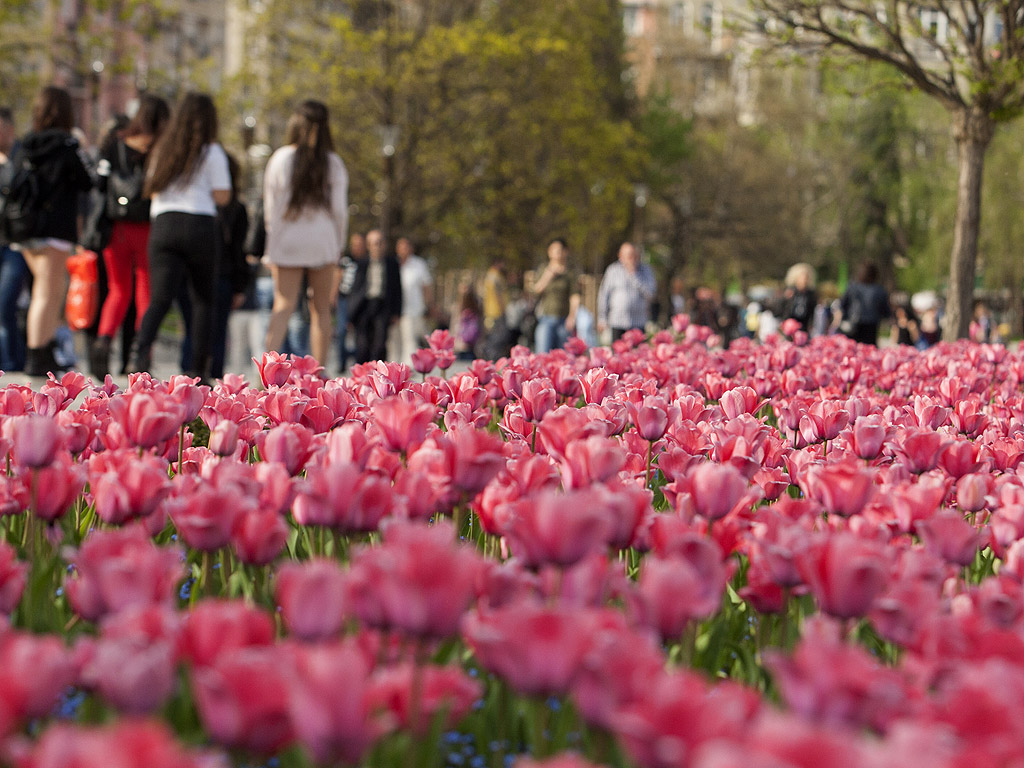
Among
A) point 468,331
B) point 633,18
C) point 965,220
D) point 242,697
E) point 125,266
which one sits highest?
point 633,18

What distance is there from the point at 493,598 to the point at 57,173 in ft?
26.9

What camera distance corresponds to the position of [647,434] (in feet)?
10.6

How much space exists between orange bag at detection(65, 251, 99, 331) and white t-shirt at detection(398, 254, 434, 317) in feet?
21.0

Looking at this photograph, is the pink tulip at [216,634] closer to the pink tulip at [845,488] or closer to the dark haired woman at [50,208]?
the pink tulip at [845,488]

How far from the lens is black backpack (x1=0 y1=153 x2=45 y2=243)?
29.9 feet

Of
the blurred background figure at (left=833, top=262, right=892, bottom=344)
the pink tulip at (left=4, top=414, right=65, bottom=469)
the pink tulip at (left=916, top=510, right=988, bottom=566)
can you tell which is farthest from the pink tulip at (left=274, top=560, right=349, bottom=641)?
the blurred background figure at (left=833, top=262, right=892, bottom=344)

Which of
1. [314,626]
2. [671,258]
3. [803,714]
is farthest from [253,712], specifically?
[671,258]

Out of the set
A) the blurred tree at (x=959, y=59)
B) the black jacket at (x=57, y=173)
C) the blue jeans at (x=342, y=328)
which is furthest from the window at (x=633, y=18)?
the black jacket at (x=57, y=173)

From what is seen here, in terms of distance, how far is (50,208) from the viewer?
924 cm

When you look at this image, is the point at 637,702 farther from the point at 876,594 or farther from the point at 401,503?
the point at 401,503

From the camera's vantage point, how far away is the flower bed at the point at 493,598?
1.33 m

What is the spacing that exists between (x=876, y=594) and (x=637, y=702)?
0.52m

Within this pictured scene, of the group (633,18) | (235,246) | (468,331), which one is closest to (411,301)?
(468,331)

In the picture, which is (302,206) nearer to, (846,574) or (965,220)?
(846,574)
